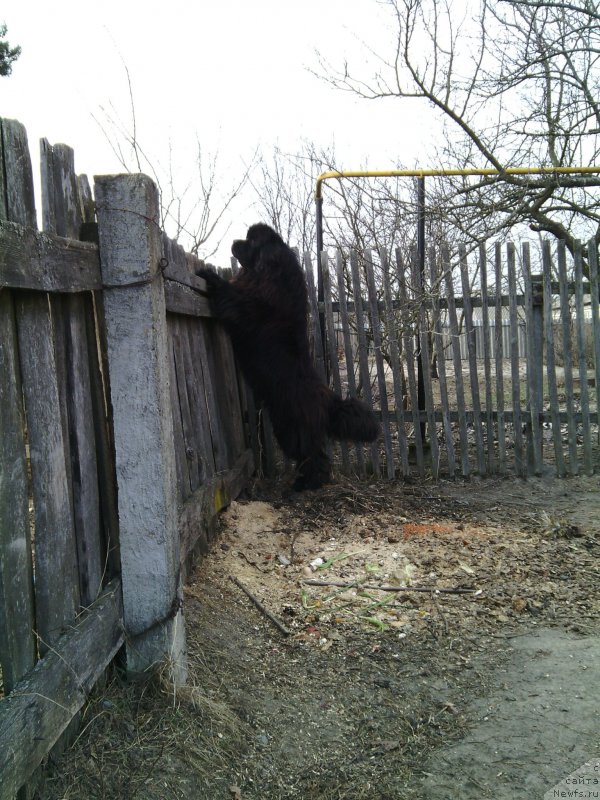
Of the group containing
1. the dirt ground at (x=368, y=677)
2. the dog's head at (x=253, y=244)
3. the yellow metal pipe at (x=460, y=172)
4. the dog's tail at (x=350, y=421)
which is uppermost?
the yellow metal pipe at (x=460, y=172)

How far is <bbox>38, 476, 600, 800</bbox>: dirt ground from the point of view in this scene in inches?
94.3

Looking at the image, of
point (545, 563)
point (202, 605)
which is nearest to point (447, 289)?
point (545, 563)

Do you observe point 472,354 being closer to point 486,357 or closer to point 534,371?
point 486,357

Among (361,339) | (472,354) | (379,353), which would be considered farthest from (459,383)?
(361,339)

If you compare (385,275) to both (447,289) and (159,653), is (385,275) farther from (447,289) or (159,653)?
(159,653)

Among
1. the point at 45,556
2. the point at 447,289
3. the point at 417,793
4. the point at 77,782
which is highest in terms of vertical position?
the point at 447,289

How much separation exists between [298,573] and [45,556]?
248 centimetres

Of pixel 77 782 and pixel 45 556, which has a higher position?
pixel 45 556

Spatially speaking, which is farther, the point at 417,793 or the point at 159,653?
the point at 159,653

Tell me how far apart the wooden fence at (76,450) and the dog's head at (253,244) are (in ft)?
10.9

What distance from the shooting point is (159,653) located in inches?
105

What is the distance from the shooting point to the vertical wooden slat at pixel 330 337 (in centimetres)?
664

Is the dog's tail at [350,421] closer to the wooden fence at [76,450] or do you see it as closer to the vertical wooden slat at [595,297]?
the vertical wooden slat at [595,297]

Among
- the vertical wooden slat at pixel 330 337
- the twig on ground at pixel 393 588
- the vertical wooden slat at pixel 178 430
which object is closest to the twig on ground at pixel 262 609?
the twig on ground at pixel 393 588
